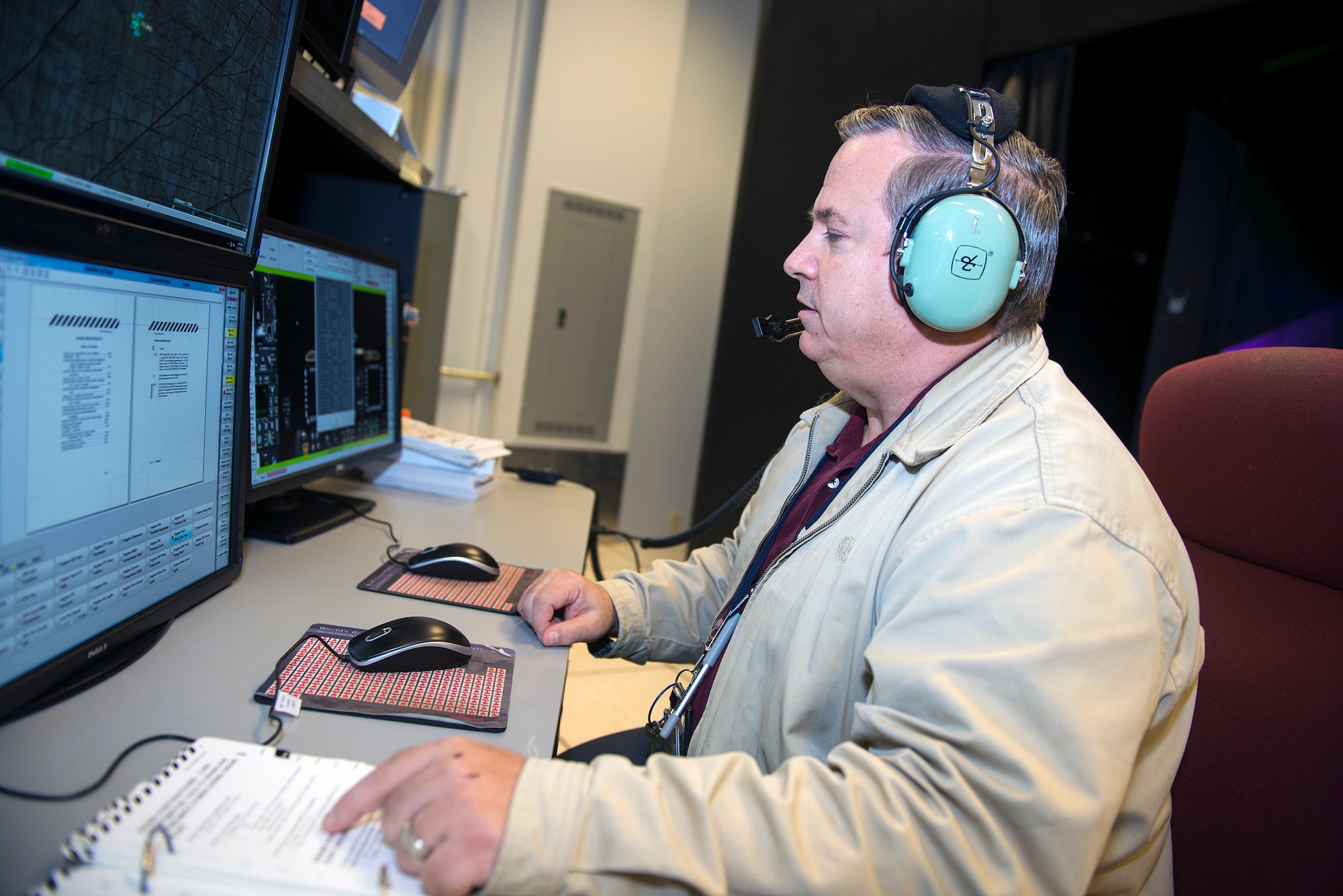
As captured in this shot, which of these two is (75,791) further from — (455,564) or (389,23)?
(389,23)

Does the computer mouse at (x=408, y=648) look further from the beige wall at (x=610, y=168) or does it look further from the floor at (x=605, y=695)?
the beige wall at (x=610, y=168)

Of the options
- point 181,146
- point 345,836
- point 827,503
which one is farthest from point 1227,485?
point 181,146

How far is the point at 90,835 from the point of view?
0.45 meters

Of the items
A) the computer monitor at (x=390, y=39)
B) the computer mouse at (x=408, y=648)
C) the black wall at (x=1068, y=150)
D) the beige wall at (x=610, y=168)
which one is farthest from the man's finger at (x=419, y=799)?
the beige wall at (x=610, y=168)

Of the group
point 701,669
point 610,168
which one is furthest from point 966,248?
point 610,168

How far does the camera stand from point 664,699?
216cm

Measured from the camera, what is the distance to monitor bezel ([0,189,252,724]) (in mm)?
528

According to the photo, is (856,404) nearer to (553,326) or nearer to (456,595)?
(456,595)

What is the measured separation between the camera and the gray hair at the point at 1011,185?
2.93 ft

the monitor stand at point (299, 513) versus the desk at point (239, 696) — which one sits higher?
the monitor stand at point (299, 513)

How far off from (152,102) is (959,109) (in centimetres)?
88

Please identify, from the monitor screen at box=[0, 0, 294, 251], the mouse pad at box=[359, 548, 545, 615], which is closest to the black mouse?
the mouse pad at box=[359, 548, 545, 615]

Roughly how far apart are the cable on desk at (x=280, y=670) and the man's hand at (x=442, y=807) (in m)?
0.14

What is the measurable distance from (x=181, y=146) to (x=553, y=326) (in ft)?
8.68
